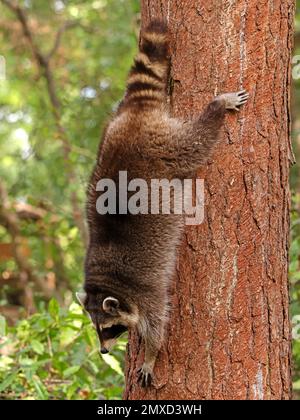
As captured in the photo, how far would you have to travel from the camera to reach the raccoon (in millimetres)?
3953

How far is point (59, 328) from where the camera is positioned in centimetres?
517

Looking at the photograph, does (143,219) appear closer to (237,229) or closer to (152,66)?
(237,229)

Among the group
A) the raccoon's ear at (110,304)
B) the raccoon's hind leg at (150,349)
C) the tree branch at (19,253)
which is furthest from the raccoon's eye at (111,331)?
the tree branch at (19,253)

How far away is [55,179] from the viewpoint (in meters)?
9.84

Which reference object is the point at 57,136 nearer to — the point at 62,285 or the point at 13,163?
the point at 62,285

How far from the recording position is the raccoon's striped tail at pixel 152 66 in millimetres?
3959

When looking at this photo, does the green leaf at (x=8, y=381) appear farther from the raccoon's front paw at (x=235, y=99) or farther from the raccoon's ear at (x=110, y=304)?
the raccoon's front paw at (x=235, y=99)

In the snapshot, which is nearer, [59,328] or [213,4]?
[213,4]

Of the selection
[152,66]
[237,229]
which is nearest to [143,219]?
[237,229]

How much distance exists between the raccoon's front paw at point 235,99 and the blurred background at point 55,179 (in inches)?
75.2

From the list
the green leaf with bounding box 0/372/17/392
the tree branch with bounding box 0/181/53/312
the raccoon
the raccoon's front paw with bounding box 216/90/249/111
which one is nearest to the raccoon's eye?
the raccoon

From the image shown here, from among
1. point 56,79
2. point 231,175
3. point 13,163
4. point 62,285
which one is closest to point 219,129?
point 231,175

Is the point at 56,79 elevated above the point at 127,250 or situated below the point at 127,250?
above
